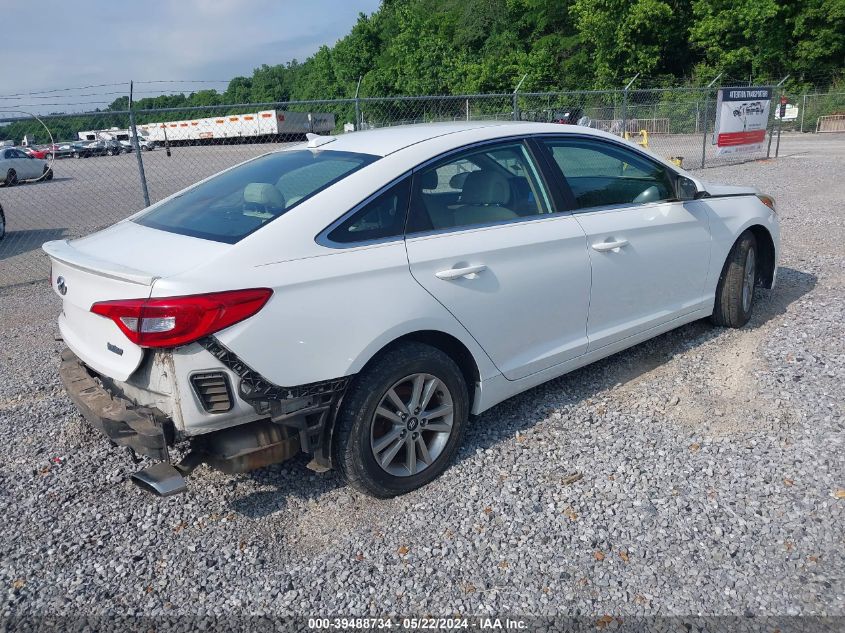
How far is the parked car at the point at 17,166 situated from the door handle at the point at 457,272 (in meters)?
23.0

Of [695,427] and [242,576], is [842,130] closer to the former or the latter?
[695,427]

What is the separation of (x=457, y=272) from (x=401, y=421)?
0.78 metres

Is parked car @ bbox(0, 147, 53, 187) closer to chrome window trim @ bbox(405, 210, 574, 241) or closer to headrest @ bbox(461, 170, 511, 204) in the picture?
headrest @ bbox(461, 170, 511, 204)

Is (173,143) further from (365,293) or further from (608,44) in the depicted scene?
(608,44)

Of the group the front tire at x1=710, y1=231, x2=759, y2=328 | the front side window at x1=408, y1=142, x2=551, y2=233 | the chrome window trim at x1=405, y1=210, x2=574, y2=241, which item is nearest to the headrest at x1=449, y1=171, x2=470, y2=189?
the front side window at x1=408, y1=142, x2=551, y2=233

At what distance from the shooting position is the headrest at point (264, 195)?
3.24 m

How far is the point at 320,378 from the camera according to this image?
9.61 ft

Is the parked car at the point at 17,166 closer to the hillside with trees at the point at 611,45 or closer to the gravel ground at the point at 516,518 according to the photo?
the hillside with trees at the point at 611,45

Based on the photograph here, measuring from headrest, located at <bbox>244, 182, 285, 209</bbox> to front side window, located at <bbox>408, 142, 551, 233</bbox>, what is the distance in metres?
0.64

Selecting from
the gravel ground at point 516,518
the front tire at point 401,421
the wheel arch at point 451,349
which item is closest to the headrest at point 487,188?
the wheel arch at point 451,349

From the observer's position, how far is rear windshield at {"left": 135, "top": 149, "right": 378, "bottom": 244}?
124 inches

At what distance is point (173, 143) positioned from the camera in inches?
966

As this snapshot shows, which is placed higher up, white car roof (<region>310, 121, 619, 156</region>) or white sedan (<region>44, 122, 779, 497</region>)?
white car roof (<region>310, 121, 619, 156</region>)

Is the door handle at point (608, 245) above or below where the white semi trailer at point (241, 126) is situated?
below
